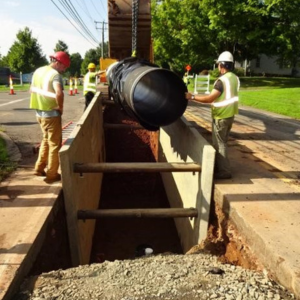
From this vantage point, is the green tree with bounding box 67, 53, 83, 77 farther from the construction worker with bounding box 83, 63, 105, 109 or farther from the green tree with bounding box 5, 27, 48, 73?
the construction worker with bounding box 83, 63, 105, 109

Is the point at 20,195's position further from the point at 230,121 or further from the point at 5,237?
the point at 230,121

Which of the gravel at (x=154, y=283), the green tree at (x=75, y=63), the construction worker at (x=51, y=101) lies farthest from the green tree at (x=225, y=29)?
the green tree at (x=75, y=63)

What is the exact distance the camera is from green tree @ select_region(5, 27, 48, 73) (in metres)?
52.1

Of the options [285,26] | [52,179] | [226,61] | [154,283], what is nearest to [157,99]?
[226,61]

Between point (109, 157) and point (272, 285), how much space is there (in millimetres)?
9252

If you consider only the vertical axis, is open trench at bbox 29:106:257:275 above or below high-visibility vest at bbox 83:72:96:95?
below

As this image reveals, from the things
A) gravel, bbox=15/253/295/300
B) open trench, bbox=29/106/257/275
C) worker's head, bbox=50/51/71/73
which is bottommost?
open trench, bbox=29/106/257/275

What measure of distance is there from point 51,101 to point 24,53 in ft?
171

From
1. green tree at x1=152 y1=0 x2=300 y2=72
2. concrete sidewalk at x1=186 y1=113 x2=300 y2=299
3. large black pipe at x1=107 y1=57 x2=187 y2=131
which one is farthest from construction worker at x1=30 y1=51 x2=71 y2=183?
green tree at x1=152 y1=0 x2=300 y2=72

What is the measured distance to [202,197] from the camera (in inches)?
202

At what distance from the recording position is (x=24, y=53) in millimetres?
52000

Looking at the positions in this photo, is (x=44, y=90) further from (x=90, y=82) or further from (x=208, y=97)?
(x=90, y=82)

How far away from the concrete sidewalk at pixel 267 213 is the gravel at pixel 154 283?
187 mm

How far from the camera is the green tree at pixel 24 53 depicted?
52125mm
